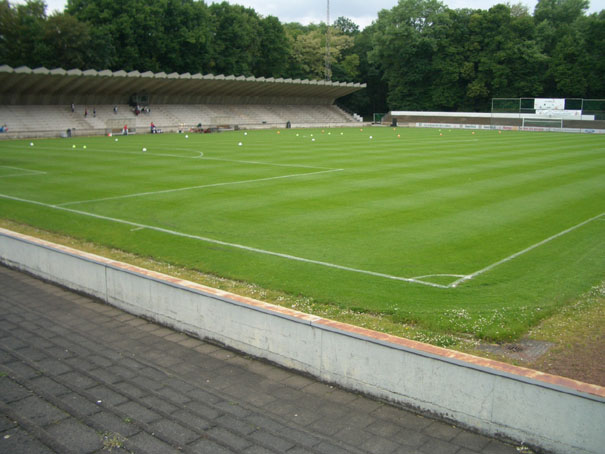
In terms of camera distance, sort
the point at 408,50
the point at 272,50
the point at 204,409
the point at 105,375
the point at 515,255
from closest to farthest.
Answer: the point at 204,409, the point at 105,375, the point at 515,255, the point at 408,50, the point at 272,50

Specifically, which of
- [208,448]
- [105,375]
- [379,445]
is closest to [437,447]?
[379,445]

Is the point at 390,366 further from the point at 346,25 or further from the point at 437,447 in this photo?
the point at 346,25

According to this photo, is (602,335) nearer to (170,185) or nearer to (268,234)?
(268,234)

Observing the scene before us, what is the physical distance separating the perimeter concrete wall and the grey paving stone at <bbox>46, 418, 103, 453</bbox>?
2350mm

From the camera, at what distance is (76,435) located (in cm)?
539

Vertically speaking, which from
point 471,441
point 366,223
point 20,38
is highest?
point 20,38

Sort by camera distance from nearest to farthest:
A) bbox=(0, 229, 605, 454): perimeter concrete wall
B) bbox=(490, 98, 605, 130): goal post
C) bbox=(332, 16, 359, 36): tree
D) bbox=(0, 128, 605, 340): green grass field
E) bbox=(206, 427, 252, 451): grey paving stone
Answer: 1. bbox=(0, 229, 605, 454): perimeter concrete wall
2. bbox=(206, 427, 252, 451): grey paving stone
3. bbox=(0, 128, 605, 340): green grass field
4. bbox=(490, 98, 605, 130): goal post
5. bbox=(332, 16, 359, 36): tree

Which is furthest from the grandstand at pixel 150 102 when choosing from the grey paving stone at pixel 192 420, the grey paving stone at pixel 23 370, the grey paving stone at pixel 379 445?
the grey paving stone at pixel 379 445

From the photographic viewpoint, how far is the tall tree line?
6644cm

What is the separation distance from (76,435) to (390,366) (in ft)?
11.0

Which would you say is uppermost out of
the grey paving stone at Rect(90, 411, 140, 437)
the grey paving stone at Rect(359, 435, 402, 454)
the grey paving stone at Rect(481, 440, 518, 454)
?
the grey paving stone at Rect(90, 411, 140, 437)

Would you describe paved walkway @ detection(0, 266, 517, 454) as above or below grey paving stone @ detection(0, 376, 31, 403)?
below

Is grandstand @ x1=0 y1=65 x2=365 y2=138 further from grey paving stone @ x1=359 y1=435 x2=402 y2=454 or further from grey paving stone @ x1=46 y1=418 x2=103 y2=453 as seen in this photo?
grey paving stone @ x1=359 y1=435 x2=402 y2=454

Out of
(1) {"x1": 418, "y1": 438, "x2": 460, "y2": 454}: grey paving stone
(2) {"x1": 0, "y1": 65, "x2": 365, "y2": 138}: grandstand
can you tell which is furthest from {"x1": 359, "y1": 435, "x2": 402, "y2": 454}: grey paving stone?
(2) {"x1": 0, "y1": 65, "x2": 365, "y2": 138}: grandstand
